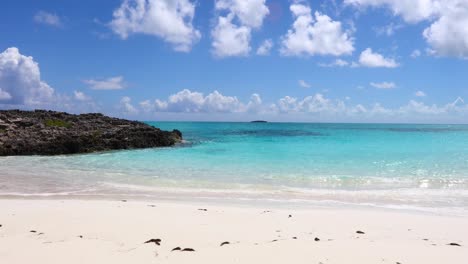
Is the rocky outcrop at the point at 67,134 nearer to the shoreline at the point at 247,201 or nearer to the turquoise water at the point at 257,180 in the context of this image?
the turquoise water at the point at 257,180

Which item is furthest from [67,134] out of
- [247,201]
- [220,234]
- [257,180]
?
[220,234]

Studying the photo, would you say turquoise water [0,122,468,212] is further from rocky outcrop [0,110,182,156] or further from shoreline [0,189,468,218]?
rocky outcrop [0,110,182,156]

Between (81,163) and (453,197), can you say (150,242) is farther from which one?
(81,163)

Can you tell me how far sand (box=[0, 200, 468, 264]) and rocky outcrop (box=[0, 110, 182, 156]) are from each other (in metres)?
18.3

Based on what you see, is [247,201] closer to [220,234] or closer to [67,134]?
[220,234]

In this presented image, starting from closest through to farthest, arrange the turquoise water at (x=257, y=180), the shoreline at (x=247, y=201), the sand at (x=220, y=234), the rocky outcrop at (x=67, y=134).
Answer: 1. the sand at (x=220, y=234)
2. the shoreline at (x=247, y=201)
3. the turquoise water at (x=257, y=180)
4. the rocky outcrop at (x=67, y=134)

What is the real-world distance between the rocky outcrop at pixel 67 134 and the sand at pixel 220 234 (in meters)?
18.3

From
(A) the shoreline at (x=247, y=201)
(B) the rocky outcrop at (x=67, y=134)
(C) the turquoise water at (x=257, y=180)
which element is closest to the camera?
(A) the shoreline at (x=247, y=201)

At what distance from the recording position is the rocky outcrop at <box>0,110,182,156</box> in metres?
27.1

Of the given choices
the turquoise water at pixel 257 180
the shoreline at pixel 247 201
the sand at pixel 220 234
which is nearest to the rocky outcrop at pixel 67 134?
the turquoise water at pixel 257 180

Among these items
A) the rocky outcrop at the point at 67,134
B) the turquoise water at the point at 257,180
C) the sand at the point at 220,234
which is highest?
the rocky outcrop at the point at 67,134

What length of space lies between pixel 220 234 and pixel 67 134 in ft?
82.8

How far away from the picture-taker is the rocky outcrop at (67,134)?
88.9 ft

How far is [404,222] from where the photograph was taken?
888cm
